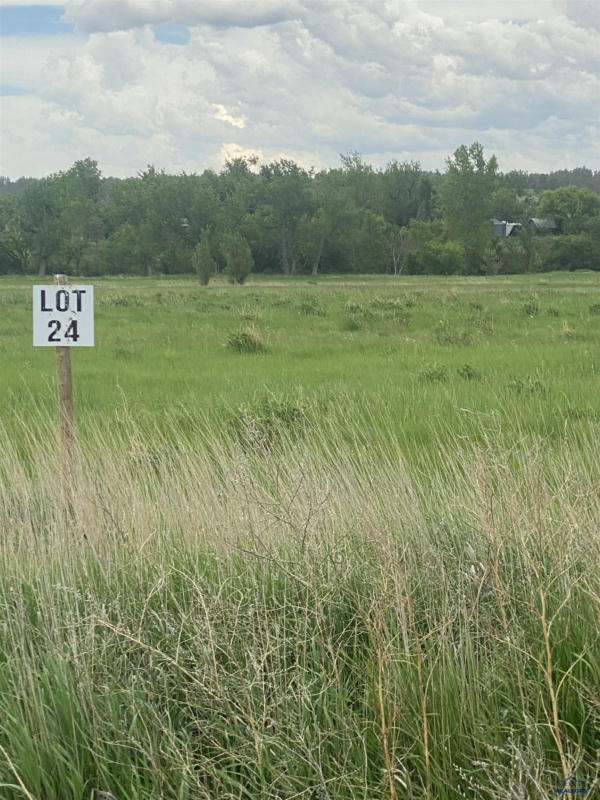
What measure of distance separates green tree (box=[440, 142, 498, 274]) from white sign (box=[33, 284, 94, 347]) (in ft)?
290

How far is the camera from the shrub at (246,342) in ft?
54.6

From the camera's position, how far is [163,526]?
5.42 m

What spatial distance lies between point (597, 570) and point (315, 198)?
97081 mm

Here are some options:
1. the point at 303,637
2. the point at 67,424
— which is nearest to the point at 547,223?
the point at 67,424

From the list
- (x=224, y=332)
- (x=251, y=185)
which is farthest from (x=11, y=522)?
(x=251, y=185)

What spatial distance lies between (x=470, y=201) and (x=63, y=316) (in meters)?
92.7

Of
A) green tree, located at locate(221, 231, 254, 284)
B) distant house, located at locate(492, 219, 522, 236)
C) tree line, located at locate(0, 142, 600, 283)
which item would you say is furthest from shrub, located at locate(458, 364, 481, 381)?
distant house, located at locate(492, 219, 522, 236)

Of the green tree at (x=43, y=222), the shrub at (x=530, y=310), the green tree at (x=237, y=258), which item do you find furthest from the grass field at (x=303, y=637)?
the green tree at (x=43, y=222)

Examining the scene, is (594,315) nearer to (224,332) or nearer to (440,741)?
(224,332)

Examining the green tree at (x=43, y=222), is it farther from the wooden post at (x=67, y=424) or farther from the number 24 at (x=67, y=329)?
the number 24 at (x=67, y=329)

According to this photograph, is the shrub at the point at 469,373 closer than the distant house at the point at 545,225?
Yes

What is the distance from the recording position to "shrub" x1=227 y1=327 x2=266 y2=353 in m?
16.7

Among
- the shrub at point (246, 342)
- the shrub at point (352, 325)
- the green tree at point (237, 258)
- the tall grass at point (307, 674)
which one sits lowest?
the tall grass at point (307, 674)

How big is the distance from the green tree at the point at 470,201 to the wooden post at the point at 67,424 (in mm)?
88156
